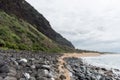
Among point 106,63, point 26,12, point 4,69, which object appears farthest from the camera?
point 26,12

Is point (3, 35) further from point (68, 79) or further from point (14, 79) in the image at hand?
point (14, 79)

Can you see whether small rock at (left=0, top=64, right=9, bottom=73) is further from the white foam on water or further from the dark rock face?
the dark rock face

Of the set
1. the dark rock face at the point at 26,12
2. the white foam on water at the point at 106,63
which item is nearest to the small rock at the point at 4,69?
the white foam on water at the point at 106,63

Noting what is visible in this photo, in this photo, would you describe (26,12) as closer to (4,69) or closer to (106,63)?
(106,63)

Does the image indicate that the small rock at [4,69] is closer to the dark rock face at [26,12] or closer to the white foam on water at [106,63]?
the white foam on water at [106,63]

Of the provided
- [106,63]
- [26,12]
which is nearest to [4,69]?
[106,63]

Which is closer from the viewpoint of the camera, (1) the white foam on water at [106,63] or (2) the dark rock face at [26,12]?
(1) the white foam on water at [106,63]

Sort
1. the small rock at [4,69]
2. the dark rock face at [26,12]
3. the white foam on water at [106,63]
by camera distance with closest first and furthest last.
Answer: the small rock at [4,69] < the white foam on water at [106,63] < the dark rock face at [26,12]

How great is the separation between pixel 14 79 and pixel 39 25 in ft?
560

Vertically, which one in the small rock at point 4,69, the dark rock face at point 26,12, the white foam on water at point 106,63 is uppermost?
the dark rock face at point 26,12

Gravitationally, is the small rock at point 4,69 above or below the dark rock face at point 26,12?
below

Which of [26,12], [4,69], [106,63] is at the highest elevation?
[26,12]

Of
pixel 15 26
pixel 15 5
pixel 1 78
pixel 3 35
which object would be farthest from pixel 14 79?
pixel 15 5

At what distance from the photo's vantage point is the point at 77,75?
28594mm
